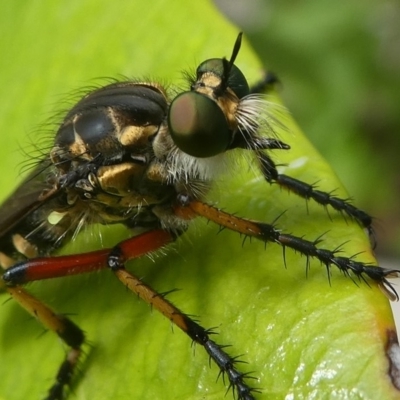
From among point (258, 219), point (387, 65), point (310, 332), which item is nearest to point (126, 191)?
point (258, 219)

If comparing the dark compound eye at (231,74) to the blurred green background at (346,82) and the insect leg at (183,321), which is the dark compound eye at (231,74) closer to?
the insect leg at (183,321)

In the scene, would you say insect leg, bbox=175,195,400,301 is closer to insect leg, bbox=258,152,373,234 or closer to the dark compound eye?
insect leg, bbox=258,152,373,234

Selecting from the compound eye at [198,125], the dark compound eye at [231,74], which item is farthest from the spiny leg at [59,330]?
the dark compound eye at [231,74]

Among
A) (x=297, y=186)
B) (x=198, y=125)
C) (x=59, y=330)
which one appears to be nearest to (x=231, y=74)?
(x=198, y=125)

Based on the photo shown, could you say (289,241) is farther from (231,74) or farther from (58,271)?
(58,271)

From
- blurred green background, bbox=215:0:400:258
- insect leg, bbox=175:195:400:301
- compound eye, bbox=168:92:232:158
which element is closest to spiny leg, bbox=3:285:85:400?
insect leg, bbox=175:195:400:301
